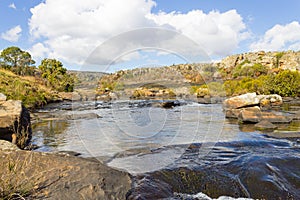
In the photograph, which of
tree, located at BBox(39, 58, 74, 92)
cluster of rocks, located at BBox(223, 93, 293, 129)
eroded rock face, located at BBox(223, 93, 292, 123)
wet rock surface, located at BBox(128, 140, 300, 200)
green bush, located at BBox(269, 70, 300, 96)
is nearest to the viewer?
wet rock surface, located at BBox(128, 140, 300, 200)

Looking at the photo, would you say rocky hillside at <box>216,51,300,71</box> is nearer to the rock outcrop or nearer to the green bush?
the green bush

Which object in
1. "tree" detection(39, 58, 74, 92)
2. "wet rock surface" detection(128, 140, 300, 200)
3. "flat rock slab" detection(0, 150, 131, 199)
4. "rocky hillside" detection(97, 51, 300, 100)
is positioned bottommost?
"wet rock surface" detection(128, 140, 300, 200)

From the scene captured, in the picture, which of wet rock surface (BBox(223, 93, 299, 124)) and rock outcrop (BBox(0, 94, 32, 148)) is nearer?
rock outcrop (BBox(0, 94, 32, 148))

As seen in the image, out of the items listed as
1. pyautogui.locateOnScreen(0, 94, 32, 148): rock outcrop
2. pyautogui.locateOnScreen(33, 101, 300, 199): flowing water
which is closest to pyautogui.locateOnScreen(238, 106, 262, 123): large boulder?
pyautogui.locateOnScreen(33, 101, 300, 199): flowing water

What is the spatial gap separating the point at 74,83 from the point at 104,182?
55403mm

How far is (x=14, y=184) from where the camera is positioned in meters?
3.15

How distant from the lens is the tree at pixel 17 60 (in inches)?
1855

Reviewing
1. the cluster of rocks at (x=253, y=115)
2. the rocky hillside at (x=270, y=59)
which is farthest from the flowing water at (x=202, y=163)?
the rocky hillside at (x=270, y=59)

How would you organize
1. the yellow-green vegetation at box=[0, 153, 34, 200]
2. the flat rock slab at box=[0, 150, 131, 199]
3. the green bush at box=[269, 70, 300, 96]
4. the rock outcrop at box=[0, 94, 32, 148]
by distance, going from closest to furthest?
the yellow-green vegetation at box=[0, 153, 34, 200], the flat rock slab at box=[0, 150, 131, 199], the rock outcrop at box=[0, 94, 32, 148], the green bush at box=[269, 70, 300, 96]

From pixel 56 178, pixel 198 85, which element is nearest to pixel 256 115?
pixel 56 178

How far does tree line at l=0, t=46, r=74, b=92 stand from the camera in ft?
155

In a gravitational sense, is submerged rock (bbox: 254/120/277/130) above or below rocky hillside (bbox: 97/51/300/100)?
below

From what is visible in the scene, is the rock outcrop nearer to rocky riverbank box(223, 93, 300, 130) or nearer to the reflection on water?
the reflection on water

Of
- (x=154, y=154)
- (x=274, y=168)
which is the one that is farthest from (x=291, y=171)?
(x=154, y=154)
